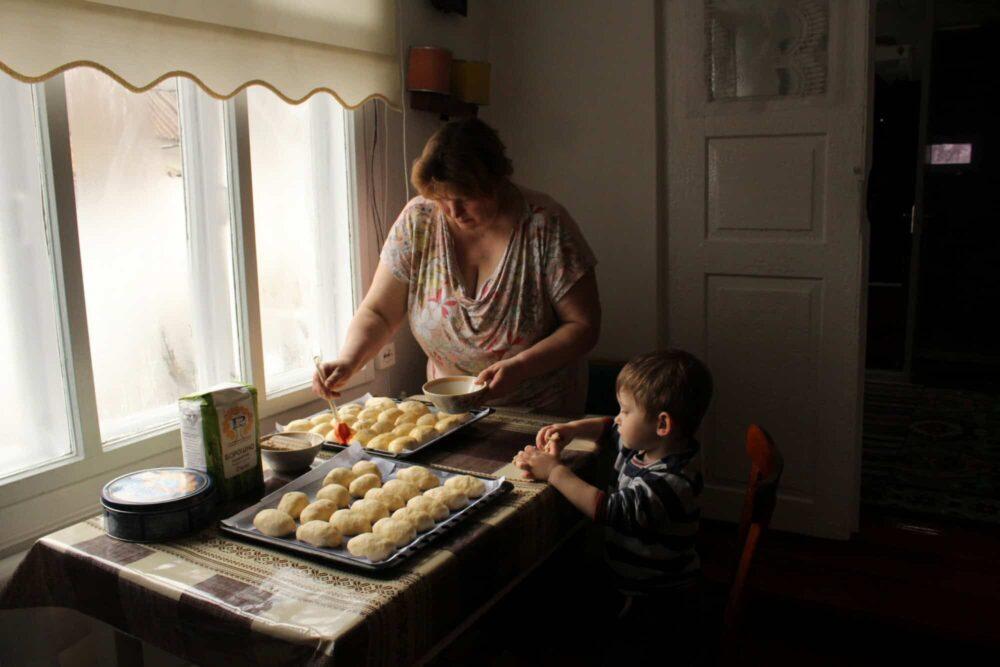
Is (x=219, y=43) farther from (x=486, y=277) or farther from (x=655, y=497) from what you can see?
(x=655, y=497)

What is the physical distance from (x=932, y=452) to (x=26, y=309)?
12.0 feet

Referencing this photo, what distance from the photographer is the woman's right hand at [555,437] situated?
1547mm

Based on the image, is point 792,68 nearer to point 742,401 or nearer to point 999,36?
point 742,401

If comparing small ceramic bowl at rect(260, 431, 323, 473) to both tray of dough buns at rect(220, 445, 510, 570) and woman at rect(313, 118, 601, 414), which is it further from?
woman at rect(313, 118, 601, 414)

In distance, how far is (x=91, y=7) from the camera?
1538 mm

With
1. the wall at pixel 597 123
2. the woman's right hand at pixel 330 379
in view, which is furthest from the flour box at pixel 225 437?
the wall at pixel 597 123

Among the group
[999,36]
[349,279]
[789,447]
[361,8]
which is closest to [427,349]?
[349,279]

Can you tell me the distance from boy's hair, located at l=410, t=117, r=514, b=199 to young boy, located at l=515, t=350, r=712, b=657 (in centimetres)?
64

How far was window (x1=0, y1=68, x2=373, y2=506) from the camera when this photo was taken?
62.6 inches

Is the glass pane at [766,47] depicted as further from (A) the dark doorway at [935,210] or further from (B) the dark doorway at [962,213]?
(B) the dark doorway at [962,213]

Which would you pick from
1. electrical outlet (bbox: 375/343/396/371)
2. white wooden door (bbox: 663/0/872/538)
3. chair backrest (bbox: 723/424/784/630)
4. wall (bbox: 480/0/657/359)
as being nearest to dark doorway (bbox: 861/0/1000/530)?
white wooden door (bbox: 663/0/872/538)

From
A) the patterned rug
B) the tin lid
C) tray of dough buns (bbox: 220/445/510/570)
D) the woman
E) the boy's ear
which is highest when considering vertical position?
the woman

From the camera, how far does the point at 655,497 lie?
138 centimetres

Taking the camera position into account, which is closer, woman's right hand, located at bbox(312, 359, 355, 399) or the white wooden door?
woman's right hand, located at bbox(312, 359, 355, 399)
